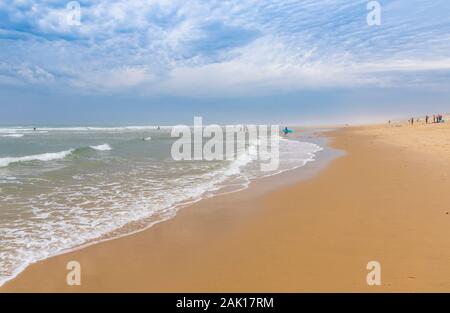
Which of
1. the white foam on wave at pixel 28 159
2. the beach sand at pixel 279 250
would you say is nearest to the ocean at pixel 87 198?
the white foam on wave at pixel 28 159

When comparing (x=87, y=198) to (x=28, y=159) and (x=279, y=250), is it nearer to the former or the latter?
(x=279, y=250)

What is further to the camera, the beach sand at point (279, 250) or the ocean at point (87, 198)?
the ocean at point (87, 198)

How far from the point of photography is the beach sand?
3840mm

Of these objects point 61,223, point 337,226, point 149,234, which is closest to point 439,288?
point 337,226

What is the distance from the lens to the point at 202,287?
150 inches

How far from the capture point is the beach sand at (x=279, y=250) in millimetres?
Result: 3840

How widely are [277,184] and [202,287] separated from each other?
22.4 feet

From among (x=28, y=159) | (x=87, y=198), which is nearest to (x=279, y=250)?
(x=87, y=198)

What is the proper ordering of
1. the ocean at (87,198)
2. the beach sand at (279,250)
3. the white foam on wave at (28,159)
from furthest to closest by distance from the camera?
the white foam on wave at (28,159)
the ocean at (87,198)
the beach sand at (279,250)

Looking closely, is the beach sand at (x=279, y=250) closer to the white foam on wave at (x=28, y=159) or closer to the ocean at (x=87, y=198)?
the ocean at (x=87, y=198)

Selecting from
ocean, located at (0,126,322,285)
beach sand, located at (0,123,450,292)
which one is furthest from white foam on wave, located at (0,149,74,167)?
beach sand, located at (0,123,450,292)

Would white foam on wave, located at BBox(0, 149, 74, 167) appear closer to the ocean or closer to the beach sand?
the ocean

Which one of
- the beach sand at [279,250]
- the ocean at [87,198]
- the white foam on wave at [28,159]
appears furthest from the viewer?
the white foam on wave at [28,159]
